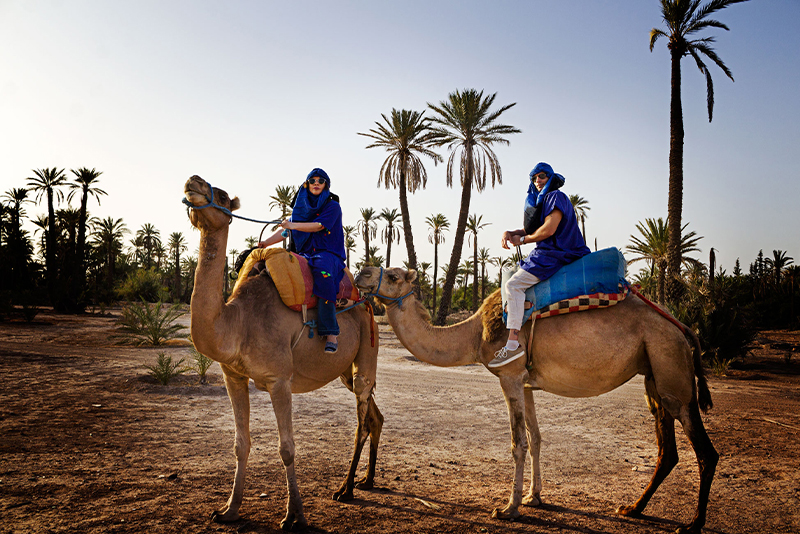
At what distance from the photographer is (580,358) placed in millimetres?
4871

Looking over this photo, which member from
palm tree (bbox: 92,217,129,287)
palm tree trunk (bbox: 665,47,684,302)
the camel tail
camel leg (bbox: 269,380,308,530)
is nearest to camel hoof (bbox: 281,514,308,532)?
camel leg (bbox: 269,380,308,530)

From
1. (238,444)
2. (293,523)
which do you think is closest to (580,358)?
(293,523)

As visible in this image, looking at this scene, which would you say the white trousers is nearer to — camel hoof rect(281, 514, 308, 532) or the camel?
the camel

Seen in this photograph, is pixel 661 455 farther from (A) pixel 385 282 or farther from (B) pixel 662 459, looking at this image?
(A) pixel 385 282

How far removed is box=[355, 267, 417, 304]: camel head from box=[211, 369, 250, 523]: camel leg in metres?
1.47

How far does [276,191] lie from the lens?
172 feet

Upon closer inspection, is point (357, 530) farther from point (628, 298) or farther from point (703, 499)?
point (628, 298)

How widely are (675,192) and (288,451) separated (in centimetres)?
2140

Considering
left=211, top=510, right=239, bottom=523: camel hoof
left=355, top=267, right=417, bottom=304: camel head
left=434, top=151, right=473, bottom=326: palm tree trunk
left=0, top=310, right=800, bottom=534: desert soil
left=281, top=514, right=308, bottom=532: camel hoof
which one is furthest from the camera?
left=434, top=151, right=473, bottom=326: palm tree trunk

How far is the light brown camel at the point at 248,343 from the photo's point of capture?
4102mm

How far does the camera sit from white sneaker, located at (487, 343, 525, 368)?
4.92m

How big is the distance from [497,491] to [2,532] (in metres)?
4.53

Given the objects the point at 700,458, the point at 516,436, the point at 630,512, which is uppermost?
the point at 516,436

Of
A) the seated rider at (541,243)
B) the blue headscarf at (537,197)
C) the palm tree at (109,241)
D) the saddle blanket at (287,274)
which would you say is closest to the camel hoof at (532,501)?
the seated rider at (541,243)
